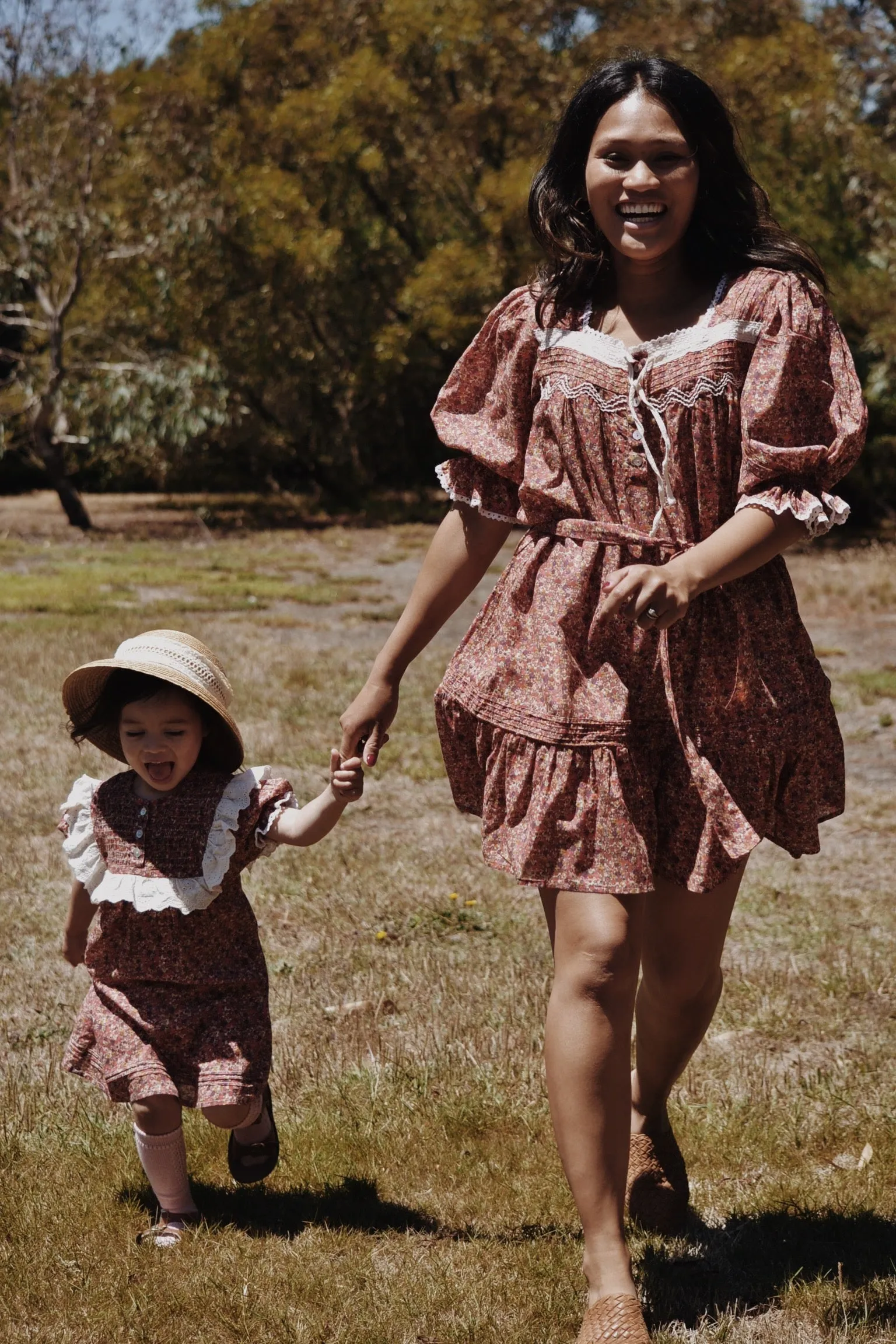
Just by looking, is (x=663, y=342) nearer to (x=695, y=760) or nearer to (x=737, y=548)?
(x=737, y=548)

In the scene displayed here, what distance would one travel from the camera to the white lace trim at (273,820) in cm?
318

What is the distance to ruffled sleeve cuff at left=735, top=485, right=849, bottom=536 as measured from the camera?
2.57 metres

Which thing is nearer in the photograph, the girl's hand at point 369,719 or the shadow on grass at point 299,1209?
the girl's hand at point 369,719

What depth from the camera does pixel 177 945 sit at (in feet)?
10.4

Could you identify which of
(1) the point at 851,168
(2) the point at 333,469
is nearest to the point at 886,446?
(1) the point at 851,168

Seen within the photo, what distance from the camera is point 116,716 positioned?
3.36 metres

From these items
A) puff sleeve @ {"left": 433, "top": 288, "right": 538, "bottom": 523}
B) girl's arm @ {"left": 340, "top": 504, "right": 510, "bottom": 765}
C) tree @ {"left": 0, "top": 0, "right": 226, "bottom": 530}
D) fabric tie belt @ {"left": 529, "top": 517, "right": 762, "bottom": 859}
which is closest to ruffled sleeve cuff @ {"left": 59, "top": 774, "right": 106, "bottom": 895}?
girl's arm @ {"left": 340, "top": 504, "right": 510, "bottom": 765}

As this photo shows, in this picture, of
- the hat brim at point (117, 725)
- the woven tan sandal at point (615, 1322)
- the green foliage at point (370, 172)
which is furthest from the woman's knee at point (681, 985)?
the green foliage at point (370, 172)

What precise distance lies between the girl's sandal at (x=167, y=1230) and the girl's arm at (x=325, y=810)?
0.80m

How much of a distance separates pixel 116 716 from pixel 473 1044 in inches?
53.9

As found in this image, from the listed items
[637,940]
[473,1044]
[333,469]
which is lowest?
[333,469]

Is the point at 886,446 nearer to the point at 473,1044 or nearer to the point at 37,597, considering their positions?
the point at 37,597

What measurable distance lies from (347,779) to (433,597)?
0.39 meters

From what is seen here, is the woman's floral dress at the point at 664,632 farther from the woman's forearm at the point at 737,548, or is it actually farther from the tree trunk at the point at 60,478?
the tree trunk at the point at 60,478
